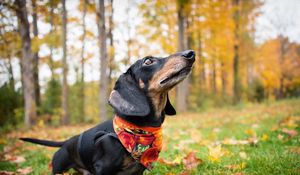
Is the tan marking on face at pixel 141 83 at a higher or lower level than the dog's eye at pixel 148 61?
lower

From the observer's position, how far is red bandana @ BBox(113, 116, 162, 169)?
2.85 m

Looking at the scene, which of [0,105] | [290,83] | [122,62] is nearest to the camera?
[0,105]

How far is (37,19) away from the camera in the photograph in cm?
1866

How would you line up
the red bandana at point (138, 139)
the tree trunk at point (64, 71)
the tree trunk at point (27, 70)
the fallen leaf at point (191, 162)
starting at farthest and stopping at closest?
the tree trunk at point (64, 71), the tree trunk at point (27, 70), the fallen leaf at point (191, 162), the red bandana at point (138, 139)

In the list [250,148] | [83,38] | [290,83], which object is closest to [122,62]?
[83,38]

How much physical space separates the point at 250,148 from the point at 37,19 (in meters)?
17.3

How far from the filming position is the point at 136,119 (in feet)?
9.59

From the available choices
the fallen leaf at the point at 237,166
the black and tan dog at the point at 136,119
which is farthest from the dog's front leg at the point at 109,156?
the fallen leaf at the point at 237,166

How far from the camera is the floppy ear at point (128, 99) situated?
2.74 metres

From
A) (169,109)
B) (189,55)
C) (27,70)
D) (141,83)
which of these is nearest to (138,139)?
(141,83)

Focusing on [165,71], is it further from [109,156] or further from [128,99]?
[109,156]

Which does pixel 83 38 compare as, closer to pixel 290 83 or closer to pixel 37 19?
pixel 37 19

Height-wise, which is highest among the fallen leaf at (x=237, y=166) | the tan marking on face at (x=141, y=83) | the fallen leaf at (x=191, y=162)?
the tan marking on face at (x=141, y=83)

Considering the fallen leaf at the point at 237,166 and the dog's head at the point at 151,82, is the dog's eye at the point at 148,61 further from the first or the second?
the fallen leaf at the point at 237,166
